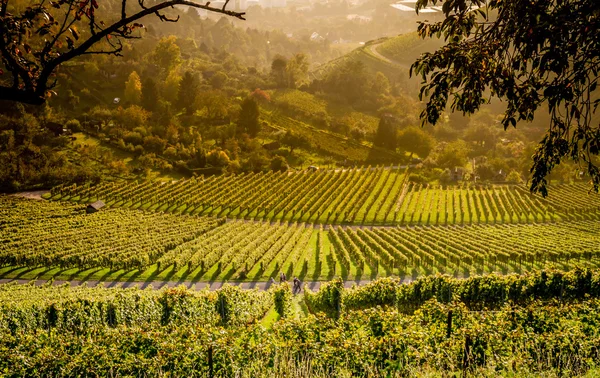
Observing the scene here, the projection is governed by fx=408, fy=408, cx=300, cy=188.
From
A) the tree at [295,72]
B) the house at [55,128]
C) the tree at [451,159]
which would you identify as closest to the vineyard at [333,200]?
the tree at [451,159]

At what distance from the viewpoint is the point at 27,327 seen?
1823 centimetres

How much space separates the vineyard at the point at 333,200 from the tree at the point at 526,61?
4644cm

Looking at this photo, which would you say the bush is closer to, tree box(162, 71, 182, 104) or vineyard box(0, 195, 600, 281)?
tree box(162, 71, 182, 104)

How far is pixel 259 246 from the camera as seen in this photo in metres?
40.5

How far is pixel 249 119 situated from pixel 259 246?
192 feet

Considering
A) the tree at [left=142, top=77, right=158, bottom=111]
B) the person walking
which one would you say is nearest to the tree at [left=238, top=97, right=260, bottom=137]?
the tree at [left=142, top=77, right=158, bottom=111]

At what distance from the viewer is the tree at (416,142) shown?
10056cm

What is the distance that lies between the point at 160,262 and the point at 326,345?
27573mm

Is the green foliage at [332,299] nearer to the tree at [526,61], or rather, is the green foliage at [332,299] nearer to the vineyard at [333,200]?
the tree at [526,61]

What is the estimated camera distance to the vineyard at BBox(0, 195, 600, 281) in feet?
120

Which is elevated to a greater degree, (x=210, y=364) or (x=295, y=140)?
(x=210, y=364)

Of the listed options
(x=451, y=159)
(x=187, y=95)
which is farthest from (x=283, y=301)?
(x=187, y=95)

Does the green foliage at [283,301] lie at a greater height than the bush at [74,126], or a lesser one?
lesser

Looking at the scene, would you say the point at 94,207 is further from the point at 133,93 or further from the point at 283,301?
the point at 133,93
